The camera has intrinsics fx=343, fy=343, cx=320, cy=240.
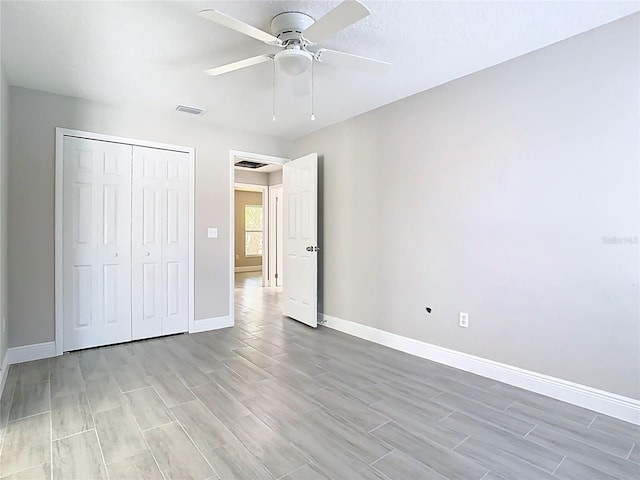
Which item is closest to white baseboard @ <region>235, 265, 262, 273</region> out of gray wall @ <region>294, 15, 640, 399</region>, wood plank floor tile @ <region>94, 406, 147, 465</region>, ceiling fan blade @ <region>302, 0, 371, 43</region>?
gray wall @ <region>294, 15, 640, 399</region>

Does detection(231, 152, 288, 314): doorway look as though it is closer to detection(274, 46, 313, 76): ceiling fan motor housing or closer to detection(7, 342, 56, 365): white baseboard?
detection(7, 342, 56, 365): white baseboard

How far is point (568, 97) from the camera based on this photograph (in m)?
2.44

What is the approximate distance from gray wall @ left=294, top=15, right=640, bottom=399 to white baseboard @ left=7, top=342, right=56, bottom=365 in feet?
10.6

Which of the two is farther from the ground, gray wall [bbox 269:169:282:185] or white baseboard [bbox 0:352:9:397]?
gray wall [bbox 269:169:282:185]

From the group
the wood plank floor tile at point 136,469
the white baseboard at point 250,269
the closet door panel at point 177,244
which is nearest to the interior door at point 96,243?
the closet door panel at point 177,244

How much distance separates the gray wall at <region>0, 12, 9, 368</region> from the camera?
271 centimetres

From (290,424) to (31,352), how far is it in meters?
2.74

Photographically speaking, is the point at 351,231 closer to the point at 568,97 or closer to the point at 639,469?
the point at 568,97

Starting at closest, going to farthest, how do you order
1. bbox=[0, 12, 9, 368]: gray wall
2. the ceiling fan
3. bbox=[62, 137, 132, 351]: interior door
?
Answer: 1. the ceiling fan
2. bbox=[0, 12, 9, 368]: gray wall
3. bbox=[62, 137, 132, 351]: interior door

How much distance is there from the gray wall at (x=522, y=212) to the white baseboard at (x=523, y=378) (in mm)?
59

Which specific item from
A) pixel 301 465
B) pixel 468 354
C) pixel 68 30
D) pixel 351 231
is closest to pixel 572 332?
pixel 468 354

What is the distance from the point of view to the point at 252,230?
34.3 feet

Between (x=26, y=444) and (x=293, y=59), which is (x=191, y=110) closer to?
(x=293, y=59)

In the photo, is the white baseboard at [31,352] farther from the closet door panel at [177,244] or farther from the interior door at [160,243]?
the closet door panel at [177,244]
